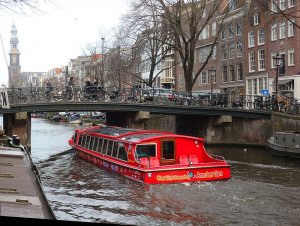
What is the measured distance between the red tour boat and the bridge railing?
827 cm

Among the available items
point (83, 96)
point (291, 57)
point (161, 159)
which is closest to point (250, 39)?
point (291, 57)

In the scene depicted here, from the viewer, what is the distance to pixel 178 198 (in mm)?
12422

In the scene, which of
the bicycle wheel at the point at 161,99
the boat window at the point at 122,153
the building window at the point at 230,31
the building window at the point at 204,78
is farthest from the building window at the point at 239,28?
the boat window at the point at 122,153

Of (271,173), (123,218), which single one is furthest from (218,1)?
(123,218)

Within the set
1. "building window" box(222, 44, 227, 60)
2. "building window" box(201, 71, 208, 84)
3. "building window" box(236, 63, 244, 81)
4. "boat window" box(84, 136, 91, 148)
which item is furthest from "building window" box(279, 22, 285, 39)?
"boat window" box(84, 136, 91, 148)

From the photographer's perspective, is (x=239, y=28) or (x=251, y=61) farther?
(x=239, y=28)

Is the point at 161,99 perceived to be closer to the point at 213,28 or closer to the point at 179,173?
the point at 179,173

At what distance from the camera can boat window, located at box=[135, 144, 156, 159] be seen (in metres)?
→ 15.5

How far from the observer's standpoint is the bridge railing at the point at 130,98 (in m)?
25.3

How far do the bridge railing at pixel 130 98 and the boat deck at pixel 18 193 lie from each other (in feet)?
51.9

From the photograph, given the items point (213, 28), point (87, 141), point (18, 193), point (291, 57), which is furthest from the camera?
point (213, 28)

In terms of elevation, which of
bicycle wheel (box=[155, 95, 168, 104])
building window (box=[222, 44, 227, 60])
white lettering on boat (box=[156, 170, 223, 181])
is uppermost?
building window (box=[222, 44, 227, 60])

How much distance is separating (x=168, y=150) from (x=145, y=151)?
83 centimetres

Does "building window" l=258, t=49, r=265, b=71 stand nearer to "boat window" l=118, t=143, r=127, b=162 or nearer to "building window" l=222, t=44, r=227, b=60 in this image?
"building window" l=222, t=44, r=227, b=60
